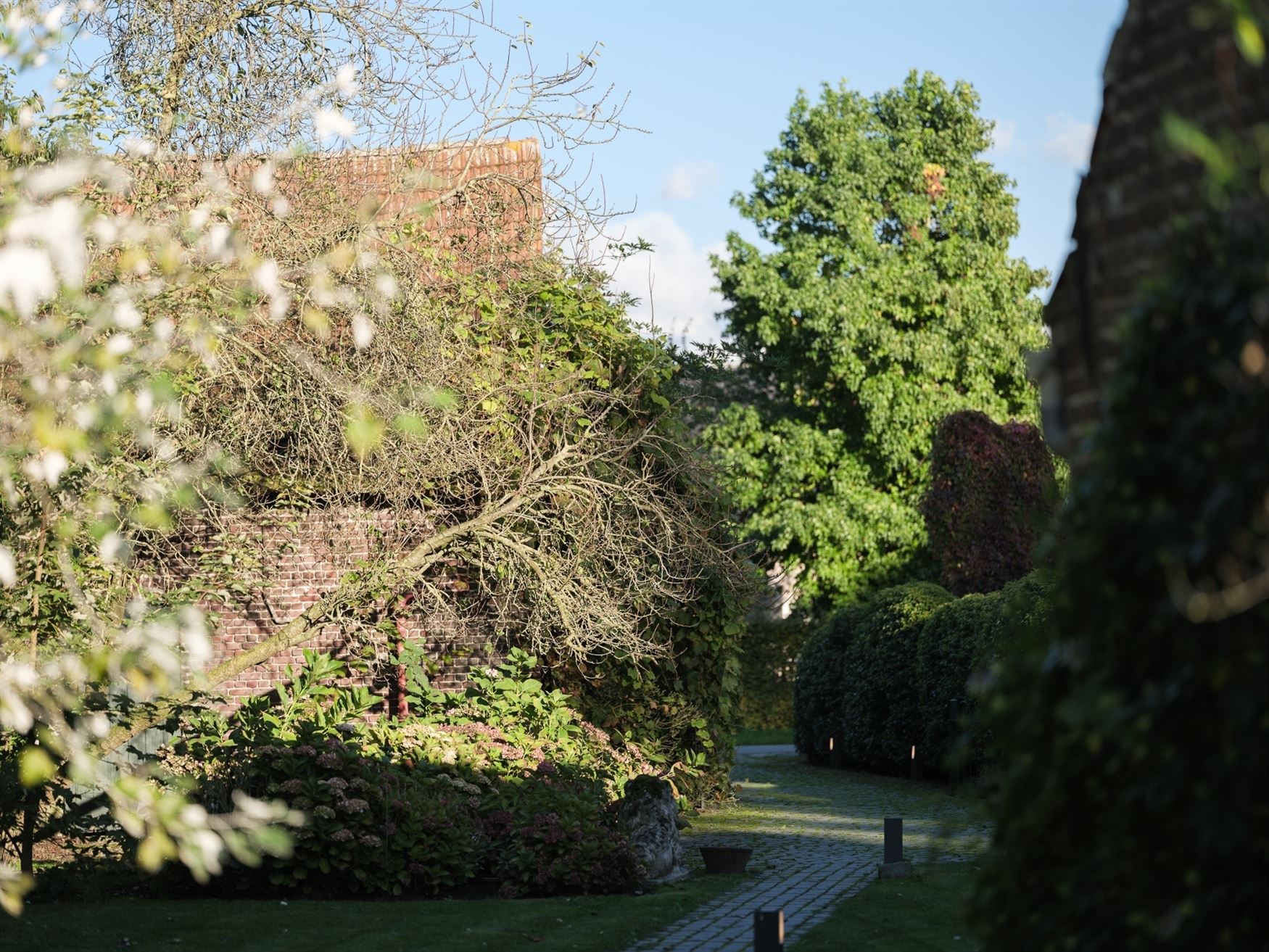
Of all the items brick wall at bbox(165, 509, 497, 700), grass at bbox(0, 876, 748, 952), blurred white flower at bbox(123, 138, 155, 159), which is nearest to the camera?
grass at bbox(0, 876, 748, 952)

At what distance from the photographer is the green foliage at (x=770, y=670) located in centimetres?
3144

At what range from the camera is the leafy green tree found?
31.0 m

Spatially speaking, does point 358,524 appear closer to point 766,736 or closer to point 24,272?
point 24,272

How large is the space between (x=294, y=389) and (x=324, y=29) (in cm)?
312

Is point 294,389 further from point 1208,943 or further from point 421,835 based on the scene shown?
point 1208,943

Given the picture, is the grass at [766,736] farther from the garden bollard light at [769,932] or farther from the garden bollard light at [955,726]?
the garden bollard light at [769,932]

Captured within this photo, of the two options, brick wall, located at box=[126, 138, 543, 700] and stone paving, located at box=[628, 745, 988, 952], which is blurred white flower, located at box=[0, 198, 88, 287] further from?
brick wall, located at box=[126, 138, 543, 700]

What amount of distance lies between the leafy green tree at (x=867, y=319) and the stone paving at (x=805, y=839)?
10269 millimetres

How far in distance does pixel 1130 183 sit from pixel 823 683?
63.3 feet

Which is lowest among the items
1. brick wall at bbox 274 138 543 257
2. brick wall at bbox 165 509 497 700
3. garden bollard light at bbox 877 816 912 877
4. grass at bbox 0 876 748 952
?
grass at bbox 0 876 748 952

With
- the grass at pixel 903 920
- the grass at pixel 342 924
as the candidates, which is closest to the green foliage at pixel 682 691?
the grass at pixel 903 920

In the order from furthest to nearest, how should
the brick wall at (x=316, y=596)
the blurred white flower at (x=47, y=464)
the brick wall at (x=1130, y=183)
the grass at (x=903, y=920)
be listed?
the brick wall at (x=316, y=596) < the grass at (x=903, y=920) < the blurred white flower at (x=47, y=464) < the brick wall at (x=1130, y=183)

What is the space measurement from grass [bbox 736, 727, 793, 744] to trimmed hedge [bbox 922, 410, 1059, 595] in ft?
32.0

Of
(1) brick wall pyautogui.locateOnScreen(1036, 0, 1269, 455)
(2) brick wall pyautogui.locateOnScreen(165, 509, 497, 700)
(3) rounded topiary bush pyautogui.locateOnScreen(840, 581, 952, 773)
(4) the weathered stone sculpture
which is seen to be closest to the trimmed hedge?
(3) rounded topiary bush pyautogui.locateOnScreen(840, 581, 952, 773)
